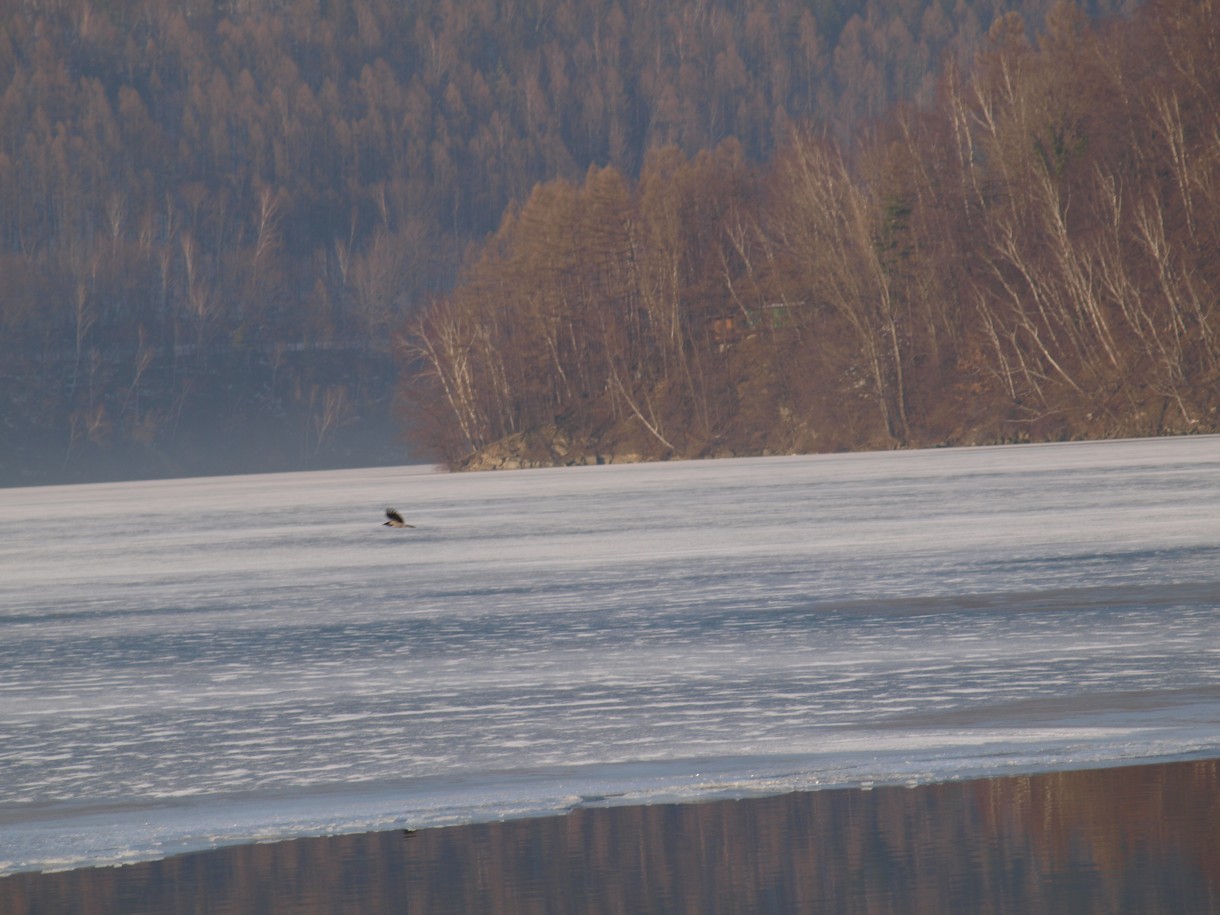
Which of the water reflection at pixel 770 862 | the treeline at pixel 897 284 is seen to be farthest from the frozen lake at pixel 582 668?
the treeline at pixel 897 284

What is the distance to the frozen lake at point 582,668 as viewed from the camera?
7621mm

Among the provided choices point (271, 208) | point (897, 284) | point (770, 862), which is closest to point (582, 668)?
point (770, 862)

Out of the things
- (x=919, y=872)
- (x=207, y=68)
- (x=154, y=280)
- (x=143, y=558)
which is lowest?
(x=919, y=872)

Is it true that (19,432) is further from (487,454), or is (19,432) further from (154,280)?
(487,454)

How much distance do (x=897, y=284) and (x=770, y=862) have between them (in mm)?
63772

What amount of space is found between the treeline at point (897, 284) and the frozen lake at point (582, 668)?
119ft

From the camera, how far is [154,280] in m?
154

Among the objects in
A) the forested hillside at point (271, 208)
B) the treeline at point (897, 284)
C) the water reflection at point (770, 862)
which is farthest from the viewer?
the forested hillside at point (271, 208)

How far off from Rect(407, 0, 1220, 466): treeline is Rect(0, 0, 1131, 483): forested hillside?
41979 millimetres

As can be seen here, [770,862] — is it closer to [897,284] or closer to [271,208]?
[897,284]

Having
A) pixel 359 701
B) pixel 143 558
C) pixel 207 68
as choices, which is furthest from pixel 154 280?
pixel 359 701

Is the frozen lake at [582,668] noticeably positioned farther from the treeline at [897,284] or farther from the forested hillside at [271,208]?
the forested hillside at [271,208]

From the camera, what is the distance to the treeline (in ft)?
192

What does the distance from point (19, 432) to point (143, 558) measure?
118 meters
